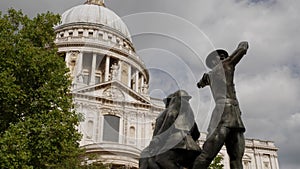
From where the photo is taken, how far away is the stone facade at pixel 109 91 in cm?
3511

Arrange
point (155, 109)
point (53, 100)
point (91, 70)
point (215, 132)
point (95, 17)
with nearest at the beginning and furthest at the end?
point (215, 132) → point (53, 100) → point (155, 109) → point (91, 70) → point (95, 17)

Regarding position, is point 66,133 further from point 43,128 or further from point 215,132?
point 215,132

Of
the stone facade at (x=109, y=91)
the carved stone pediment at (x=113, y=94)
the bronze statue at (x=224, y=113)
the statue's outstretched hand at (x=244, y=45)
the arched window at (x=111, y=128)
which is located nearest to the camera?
the bronze statue at (x=224, y=113)

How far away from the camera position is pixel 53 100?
58.8ft

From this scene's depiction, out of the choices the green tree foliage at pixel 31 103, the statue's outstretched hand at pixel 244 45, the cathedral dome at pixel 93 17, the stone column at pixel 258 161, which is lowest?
the statue's outstretched hand at pixel 244 45

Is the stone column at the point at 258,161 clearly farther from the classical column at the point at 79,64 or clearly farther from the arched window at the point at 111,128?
the classical column at the point at 79,64

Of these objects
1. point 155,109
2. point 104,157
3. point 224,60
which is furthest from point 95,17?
point 224,60

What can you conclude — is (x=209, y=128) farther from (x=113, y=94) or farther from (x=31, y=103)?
(x=113, y=94)

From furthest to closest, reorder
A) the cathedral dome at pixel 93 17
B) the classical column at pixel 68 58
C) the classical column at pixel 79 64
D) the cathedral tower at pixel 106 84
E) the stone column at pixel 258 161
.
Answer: the cathedral dome at pixel 93 17 → the classical column at pixel 68 58 → the classical column at pixel 79 64 → the stone column at pixel 258 161 → the cathedral tower at pixel 106 84

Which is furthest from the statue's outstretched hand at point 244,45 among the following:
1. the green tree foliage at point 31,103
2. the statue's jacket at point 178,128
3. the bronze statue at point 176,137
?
the green tree foliage at point 31,103

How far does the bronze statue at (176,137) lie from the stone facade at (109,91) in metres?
13.2

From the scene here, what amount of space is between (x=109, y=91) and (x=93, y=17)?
29.4 m

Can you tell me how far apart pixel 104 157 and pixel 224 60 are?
24.9 meters

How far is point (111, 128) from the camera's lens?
3738 cm
